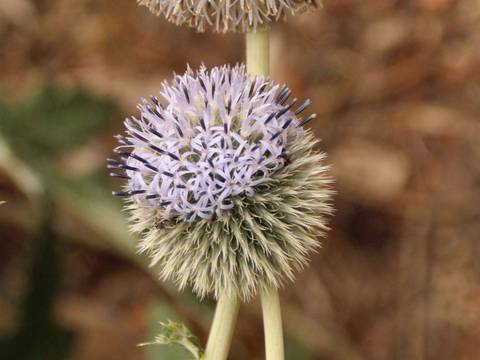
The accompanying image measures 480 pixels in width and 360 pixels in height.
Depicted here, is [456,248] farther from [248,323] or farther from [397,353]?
[248,323]

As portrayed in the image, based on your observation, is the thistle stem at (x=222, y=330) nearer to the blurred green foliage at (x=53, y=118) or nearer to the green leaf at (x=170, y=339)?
the green leaf at (x=170, y=339)

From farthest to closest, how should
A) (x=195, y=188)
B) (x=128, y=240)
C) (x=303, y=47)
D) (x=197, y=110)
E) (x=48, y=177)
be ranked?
(x=303, y=47) → (x=128, y=240) → (x=48, y=177) → (x=197, y=110) → (x=195, y=188)

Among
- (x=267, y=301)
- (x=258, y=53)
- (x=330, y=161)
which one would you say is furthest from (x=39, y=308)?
(x=330, y=161)

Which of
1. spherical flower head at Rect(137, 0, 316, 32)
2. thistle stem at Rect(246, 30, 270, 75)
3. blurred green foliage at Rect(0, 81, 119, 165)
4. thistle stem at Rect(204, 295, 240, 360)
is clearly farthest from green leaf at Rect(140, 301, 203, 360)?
blurred green foliage at Rect(0, 81, 119, 165)

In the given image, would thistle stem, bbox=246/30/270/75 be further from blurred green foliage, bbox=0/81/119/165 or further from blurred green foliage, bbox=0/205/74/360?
blurred green foliage, bbox=0/81/119/165

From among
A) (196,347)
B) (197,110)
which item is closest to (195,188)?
(197,110)

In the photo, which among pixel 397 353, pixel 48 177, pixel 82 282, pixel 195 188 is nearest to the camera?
pixel 195 188
